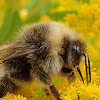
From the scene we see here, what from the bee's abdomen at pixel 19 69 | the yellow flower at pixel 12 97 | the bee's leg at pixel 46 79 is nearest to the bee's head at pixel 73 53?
the bee's leg at pixel 46 79

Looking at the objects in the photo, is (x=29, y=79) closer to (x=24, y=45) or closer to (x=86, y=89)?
(x=24, y=45)

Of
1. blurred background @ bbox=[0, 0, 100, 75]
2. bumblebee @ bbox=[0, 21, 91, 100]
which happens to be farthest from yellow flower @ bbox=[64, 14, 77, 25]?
bumblebee @ bbox=[0, 21, 91, 100]

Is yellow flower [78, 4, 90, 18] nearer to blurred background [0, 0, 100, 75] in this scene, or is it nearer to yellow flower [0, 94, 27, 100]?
blurred background [0, 0, 100, 75]

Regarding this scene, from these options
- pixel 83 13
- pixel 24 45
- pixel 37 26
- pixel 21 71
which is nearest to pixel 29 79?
pixel 21 71

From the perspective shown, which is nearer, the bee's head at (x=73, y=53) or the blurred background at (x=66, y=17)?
the bee's head at (x=73, y=53)

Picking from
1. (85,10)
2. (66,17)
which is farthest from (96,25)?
(66,17)

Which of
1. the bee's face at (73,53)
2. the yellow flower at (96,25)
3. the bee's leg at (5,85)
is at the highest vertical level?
the yellow flower at (96,25)

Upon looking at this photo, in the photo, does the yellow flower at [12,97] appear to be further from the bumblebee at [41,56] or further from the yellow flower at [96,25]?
the yellow flower at [96,25]

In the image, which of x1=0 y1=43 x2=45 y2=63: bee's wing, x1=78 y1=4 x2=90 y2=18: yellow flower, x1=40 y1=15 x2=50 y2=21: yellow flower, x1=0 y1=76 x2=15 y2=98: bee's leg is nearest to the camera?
x1=0 y1=43 x2=45 y2=63: bee's wing
